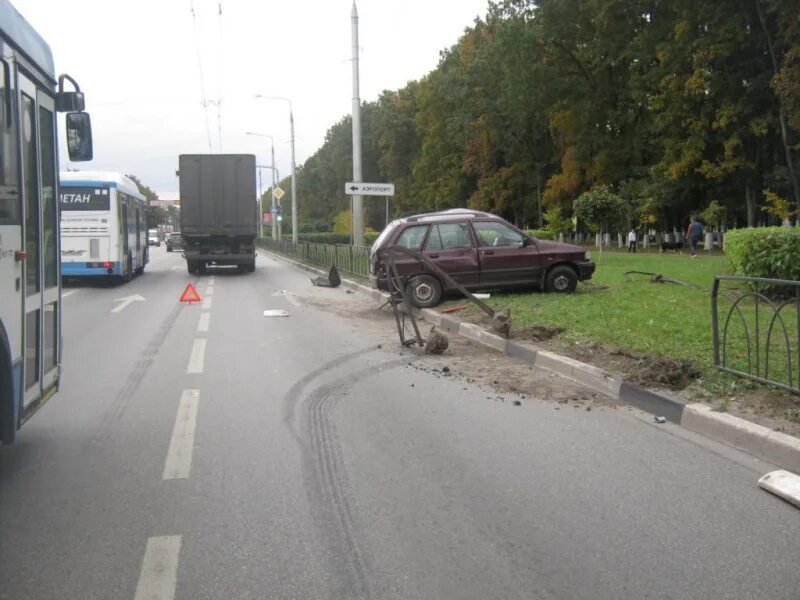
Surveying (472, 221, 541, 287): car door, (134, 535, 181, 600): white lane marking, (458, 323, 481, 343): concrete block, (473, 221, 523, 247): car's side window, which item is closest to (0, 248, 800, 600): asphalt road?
(134, 535, 181, 600): white lane marking

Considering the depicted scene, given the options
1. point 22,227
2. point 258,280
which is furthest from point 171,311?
point 22,227

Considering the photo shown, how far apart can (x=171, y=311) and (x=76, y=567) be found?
38.5 feet

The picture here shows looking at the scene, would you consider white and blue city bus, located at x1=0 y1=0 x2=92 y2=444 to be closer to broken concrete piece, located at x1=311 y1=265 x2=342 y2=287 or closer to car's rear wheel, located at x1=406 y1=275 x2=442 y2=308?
car's rear wheel, located at x1=406 y1=275 x2=442 y2=308

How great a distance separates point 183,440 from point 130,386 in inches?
92.1

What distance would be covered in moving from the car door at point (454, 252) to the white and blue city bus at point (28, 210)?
30.4ft

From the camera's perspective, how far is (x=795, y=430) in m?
5.35

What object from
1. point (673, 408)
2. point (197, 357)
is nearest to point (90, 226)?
point (197, 357)

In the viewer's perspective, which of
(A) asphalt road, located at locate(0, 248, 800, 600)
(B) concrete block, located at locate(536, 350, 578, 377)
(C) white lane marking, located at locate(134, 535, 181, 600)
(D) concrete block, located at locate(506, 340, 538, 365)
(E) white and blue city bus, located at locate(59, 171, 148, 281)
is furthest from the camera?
(E) white and blue city bus, located at locate(59, 171, 148, 281)

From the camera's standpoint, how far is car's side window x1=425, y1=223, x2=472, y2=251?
47.6 feet

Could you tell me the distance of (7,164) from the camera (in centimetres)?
438

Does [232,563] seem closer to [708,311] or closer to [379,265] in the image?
[708,311]

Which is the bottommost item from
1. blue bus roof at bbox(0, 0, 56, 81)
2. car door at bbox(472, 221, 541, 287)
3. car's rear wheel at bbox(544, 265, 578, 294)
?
car's rear wheel at bbox(544, 265, 578, 294)

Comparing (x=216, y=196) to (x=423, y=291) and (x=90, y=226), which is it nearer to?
(x=90, y=226)

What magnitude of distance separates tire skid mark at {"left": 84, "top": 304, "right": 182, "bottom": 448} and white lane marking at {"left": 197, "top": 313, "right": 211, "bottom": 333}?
1.59ft
